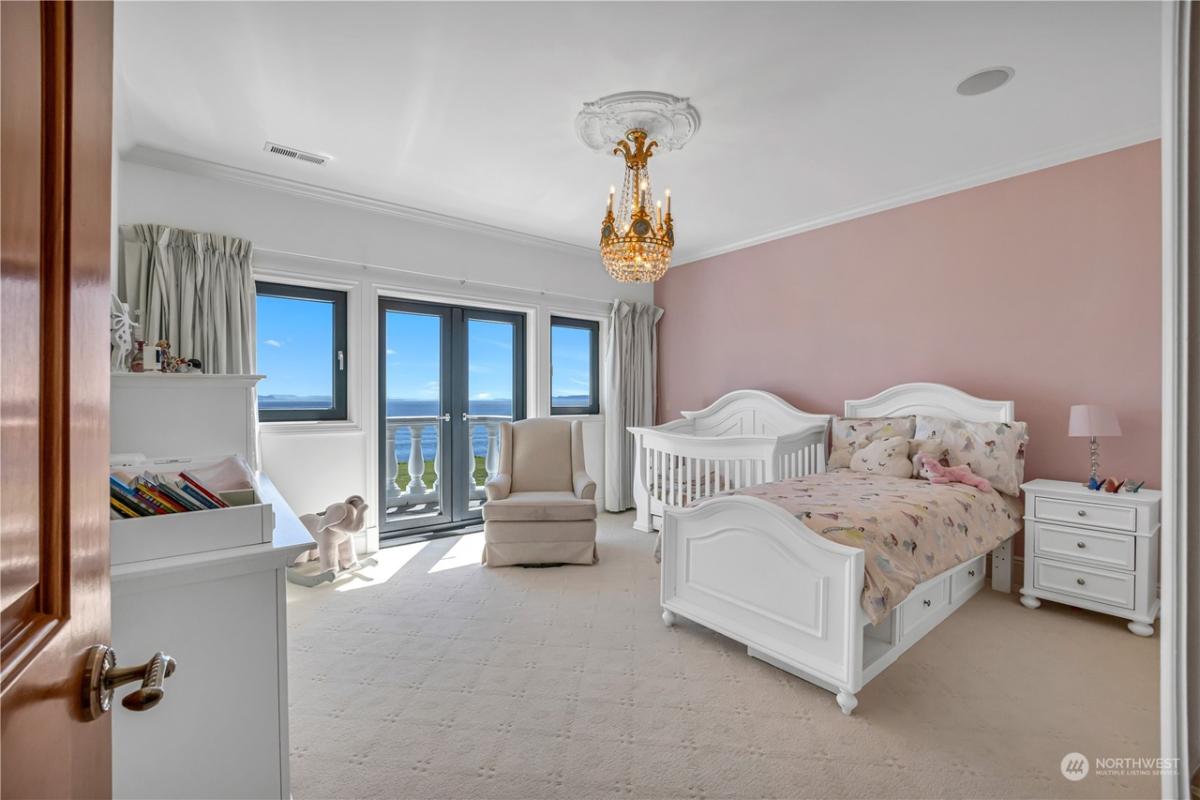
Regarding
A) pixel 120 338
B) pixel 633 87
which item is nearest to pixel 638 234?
pixel 633 87

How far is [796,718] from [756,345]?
3.21 metres

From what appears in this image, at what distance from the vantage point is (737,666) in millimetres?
2213

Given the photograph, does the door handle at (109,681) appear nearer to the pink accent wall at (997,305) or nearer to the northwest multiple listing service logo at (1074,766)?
the northwest multiple listing service logo at (1074,766)

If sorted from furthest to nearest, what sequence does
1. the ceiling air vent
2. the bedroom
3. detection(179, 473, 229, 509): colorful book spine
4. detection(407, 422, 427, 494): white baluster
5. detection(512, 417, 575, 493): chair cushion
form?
detection(407, 422, 427, 494): white baluster → detection(512, 417, 575, 493): chair cushion → the ceiling air vent → detection(179, 473, 229, 509): colorful book spine → the bedroom

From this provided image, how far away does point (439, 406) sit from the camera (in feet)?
14.1

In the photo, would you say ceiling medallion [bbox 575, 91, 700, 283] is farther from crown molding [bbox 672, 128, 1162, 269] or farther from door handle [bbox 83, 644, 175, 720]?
door handle [bbox 83, 644, 175, 720]

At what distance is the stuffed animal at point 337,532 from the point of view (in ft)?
10.4

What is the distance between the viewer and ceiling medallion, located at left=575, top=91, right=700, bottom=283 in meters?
2.39

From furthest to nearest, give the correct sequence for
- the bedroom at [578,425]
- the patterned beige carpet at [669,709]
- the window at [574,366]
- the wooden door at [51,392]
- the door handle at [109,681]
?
the window at [574,366]
the patterned beige carpet at [669,709]
the bedroom at [578,425]
the door handle at [109,681]
the wooden door at [51,392]

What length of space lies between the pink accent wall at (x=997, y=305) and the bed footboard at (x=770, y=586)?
2.11m


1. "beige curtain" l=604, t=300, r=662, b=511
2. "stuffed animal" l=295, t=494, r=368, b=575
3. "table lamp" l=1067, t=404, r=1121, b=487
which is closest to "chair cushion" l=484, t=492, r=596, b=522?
"stuffed animal" l=295, t=494, r=368, b=575

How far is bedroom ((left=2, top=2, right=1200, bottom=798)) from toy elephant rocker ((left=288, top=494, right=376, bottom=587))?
0.03m

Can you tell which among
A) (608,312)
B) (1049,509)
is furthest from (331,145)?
(1049,509)

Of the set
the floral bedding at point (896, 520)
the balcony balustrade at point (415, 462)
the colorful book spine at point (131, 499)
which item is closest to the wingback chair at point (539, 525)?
the balcony balustrade at point (415, 462)
